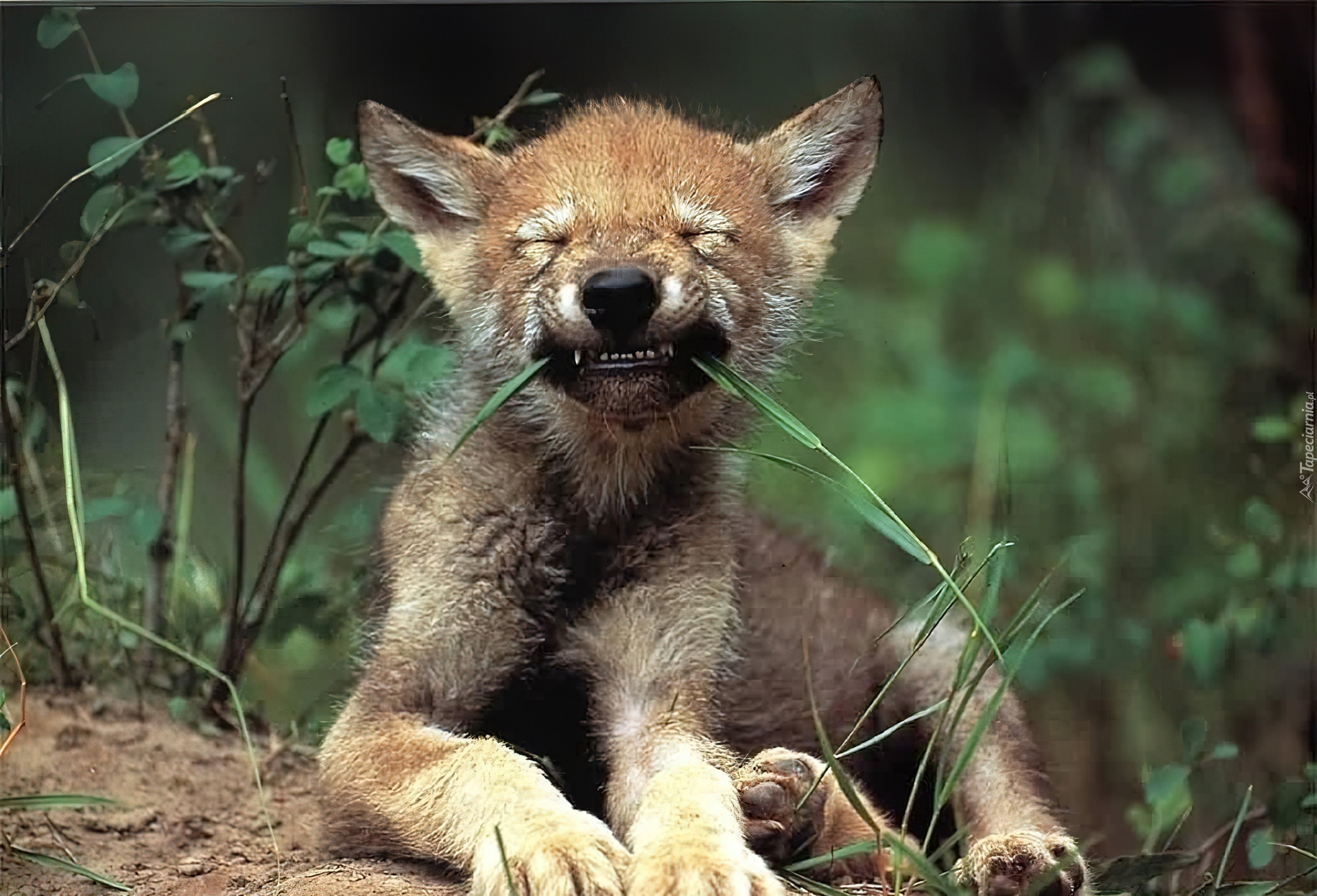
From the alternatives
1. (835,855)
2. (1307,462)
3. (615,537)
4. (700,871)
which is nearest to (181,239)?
(615,537)

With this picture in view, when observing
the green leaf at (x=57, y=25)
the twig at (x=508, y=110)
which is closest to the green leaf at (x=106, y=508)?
the green leaf at (x=57, y=25)

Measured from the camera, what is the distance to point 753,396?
3.12m

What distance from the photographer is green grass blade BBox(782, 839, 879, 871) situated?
2.92m

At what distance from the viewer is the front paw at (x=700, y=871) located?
2637 millimetres

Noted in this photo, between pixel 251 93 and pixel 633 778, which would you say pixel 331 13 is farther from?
pixel 633 778

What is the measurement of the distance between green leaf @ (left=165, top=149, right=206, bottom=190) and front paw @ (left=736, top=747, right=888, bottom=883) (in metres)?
1.96

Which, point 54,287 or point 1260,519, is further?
point 1260,519

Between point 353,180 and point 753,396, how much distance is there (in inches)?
44.9

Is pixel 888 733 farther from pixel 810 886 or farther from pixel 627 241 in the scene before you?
pixel 627 241

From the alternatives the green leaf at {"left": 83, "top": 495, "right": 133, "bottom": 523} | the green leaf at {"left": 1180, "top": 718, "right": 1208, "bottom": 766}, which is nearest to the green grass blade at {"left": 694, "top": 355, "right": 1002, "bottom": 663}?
the green leaf at {"left": 1180, "top": 718, "right": 1208, "bottom": 766}

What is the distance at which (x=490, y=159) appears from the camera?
334 cm

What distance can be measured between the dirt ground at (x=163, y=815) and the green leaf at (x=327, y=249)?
48.7 inches

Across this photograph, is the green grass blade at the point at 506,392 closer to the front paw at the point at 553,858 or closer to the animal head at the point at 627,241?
the animal head at the point at 627,241

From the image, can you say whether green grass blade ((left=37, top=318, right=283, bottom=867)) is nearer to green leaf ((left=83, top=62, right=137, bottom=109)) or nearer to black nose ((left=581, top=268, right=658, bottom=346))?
green leaf ((left=83, top=62, right=137, bottom=109))
